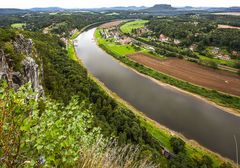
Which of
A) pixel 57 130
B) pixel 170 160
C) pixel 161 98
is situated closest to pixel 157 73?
pixel 161 98

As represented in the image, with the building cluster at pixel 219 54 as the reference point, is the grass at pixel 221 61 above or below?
below

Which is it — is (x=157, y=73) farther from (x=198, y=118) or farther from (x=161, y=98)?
(x=198, y=118)

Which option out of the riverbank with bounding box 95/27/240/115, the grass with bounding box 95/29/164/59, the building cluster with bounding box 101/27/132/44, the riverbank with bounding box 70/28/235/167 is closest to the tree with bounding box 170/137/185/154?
the riverbank with bounding box 70/28/235/167

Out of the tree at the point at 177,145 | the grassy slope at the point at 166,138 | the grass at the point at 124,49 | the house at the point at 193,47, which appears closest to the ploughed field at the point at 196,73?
the grass at the point at 124,49

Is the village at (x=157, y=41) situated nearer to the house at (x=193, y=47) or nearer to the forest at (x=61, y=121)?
the house at (x=193, y=47)

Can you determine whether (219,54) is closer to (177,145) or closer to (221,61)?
(221,61)

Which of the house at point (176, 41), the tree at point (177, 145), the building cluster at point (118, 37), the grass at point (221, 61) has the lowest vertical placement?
the building cluster at point (118, 37)
